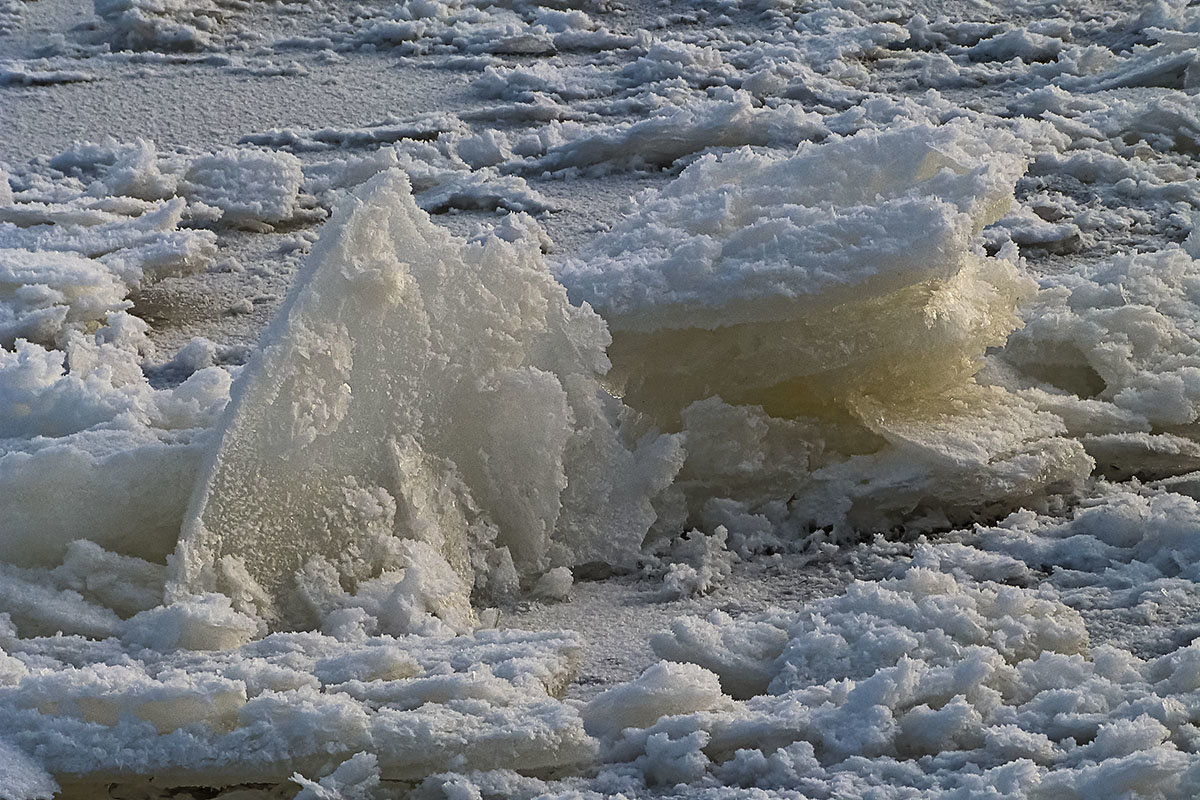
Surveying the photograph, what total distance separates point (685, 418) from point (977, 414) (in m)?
0.52

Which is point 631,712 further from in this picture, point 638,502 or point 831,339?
point 831,339

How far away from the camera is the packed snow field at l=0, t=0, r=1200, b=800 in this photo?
1.45 m

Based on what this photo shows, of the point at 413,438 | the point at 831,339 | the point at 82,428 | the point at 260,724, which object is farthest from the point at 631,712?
the point at 82,428

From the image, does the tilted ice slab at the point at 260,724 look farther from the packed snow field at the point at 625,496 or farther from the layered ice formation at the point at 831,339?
the layered ice formation at the point at 831,339

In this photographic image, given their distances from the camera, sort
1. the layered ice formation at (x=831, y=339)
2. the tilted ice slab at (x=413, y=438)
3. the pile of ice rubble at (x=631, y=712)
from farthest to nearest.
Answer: the layered ice formation at (x=831, y=339)
the tilted ice slab at (x=413, y=438)
the pile of ice rubble at (x=631, y=712)

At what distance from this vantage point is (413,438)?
1.92 m

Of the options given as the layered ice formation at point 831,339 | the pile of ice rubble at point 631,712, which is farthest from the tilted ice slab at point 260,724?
the layered ice formation at point 831,339

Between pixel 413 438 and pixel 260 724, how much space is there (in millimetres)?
577

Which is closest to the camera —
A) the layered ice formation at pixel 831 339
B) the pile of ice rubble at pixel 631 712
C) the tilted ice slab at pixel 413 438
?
the pile of ice rubble at pixel 631 712

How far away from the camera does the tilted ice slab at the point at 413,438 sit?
1.77 metres

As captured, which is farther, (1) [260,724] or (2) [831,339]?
(2) [831,339]

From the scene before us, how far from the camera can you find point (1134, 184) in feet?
11.6

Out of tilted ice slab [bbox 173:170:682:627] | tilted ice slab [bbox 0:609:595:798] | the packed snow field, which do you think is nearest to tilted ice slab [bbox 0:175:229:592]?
the packed snow field

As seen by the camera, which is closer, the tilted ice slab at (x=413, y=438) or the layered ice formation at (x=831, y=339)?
the tilted ice slab at (x=413, y=438)
